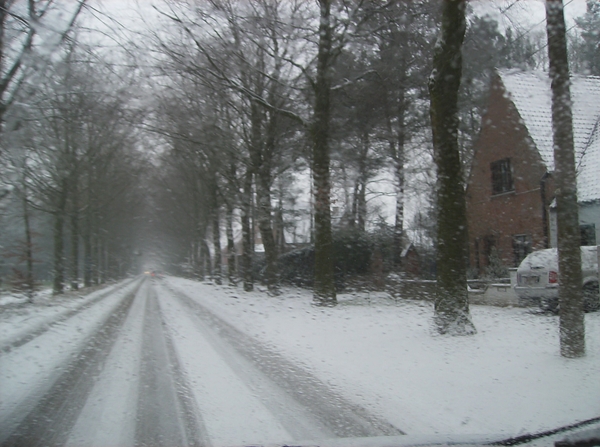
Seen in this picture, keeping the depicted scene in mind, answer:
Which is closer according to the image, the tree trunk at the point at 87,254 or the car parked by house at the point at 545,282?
the car parked by house at the point at 545,282

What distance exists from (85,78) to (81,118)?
1.14 m

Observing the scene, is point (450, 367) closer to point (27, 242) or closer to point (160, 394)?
point (160, 394)

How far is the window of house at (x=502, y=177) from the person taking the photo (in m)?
13.7

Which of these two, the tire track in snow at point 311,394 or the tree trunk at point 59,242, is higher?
the tree trunk at point 59,242

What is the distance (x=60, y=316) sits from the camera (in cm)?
1112

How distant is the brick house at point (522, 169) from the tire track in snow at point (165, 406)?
5.98 m

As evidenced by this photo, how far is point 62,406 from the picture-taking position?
5.06 metres

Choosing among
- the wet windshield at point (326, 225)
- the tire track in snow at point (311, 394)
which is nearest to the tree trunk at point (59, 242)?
the wet windshield at point (326, 225)

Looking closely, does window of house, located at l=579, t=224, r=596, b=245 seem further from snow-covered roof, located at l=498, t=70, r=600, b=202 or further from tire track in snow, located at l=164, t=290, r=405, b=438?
tire track in snow, located at l=164, t=290, r=405, b=438

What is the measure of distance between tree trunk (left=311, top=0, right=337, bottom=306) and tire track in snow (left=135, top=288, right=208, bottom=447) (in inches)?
236

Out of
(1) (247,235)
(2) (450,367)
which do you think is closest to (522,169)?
(2) (450,367)

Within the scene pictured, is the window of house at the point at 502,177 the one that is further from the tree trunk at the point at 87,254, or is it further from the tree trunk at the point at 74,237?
the tree trunk at the point at 87,254

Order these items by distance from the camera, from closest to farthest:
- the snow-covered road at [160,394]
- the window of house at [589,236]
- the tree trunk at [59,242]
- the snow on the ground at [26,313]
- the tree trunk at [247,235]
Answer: the snow-covered road at [160,394] → the snow on the ground at [26,313] → the window of house at [589,236] → the tree trunk at [59,242] → the tree trunk at [247,235]

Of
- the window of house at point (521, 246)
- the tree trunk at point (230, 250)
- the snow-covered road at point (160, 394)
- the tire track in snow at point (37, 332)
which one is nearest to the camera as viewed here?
the snow-covered road at point (160, 394)
